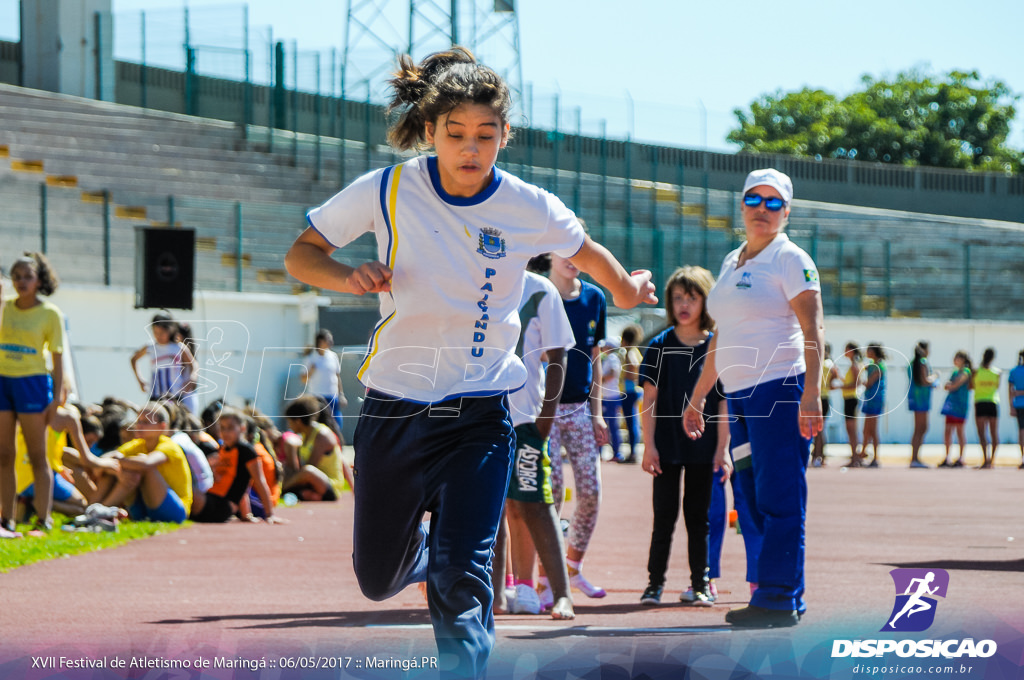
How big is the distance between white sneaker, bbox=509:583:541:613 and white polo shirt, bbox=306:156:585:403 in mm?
2910

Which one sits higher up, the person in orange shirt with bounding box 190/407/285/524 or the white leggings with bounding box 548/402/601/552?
the white leggings with bounding box 548/402/601/552

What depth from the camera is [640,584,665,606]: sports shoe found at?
7.52 meters

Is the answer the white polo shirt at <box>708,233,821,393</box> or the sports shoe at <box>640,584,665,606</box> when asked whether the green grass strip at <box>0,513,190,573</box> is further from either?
the white polo shirt at <box>708,233,821,393</box>

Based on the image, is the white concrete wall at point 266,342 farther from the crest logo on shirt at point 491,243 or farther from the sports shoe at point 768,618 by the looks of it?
the crest logo on shirt at point 491,243

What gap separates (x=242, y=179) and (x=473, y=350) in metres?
27.0

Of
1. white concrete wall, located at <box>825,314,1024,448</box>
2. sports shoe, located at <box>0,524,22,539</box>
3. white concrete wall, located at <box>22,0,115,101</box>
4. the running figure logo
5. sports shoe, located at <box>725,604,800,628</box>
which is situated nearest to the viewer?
the running figure logo

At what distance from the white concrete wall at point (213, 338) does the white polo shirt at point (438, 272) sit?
14.0m

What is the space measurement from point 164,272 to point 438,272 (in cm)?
1260

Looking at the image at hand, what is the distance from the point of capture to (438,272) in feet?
13.9

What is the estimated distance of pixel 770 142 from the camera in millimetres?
67875

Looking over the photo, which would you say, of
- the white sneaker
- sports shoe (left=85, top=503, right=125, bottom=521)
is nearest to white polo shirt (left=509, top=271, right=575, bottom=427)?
the white sneaker

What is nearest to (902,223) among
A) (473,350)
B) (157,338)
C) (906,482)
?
(906,482)

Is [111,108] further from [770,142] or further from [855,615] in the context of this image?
[770,142]

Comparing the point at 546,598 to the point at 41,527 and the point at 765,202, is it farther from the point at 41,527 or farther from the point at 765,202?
the point at 41,527
